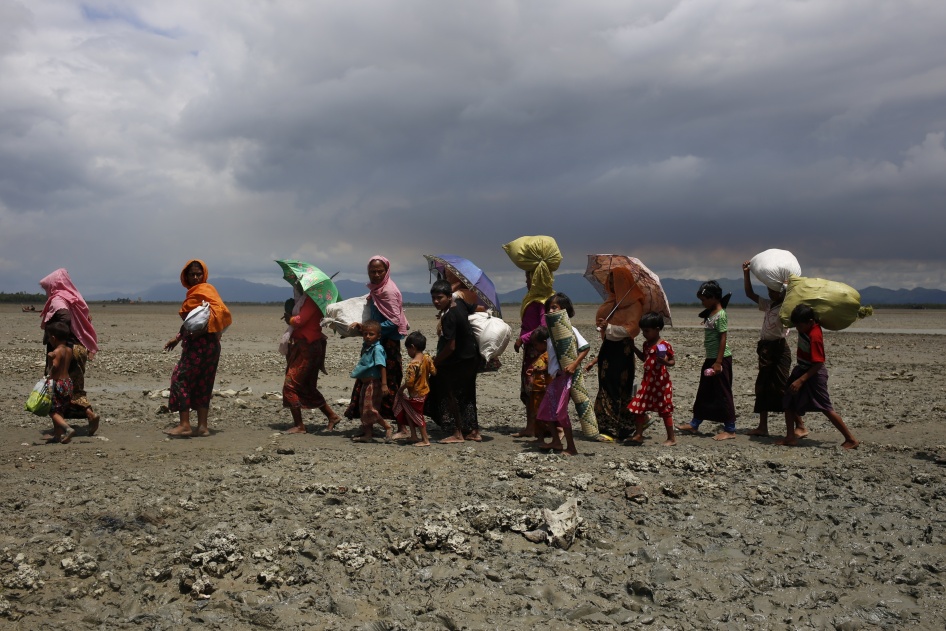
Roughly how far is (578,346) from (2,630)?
512 centimetres

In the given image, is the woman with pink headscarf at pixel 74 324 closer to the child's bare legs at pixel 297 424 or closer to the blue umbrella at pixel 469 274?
the child's bare legs at pixel 297 424

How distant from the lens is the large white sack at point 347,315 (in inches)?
313

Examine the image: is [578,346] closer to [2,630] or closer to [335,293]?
[335,293]

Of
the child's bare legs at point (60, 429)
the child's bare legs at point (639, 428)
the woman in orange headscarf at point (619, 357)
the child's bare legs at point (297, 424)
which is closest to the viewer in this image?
the child's bare legs at point (60, 429)

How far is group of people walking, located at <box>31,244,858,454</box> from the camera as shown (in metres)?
7.69

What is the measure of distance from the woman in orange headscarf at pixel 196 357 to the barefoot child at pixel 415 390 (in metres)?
2.17

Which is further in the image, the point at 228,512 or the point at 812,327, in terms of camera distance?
the point at 812,327

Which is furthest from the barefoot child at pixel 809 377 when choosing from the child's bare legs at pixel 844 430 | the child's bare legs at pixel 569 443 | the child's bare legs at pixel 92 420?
the child's bare legs at pixel 92 420

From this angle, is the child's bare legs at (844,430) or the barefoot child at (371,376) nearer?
the child's bare legs at (844,430)

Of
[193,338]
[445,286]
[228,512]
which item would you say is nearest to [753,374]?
[445,286]

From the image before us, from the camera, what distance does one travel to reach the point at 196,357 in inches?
320

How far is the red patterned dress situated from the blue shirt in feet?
9.24

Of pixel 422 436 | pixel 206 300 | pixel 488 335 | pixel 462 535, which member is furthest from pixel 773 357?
pixel 206 300

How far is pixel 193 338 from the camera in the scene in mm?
8117
